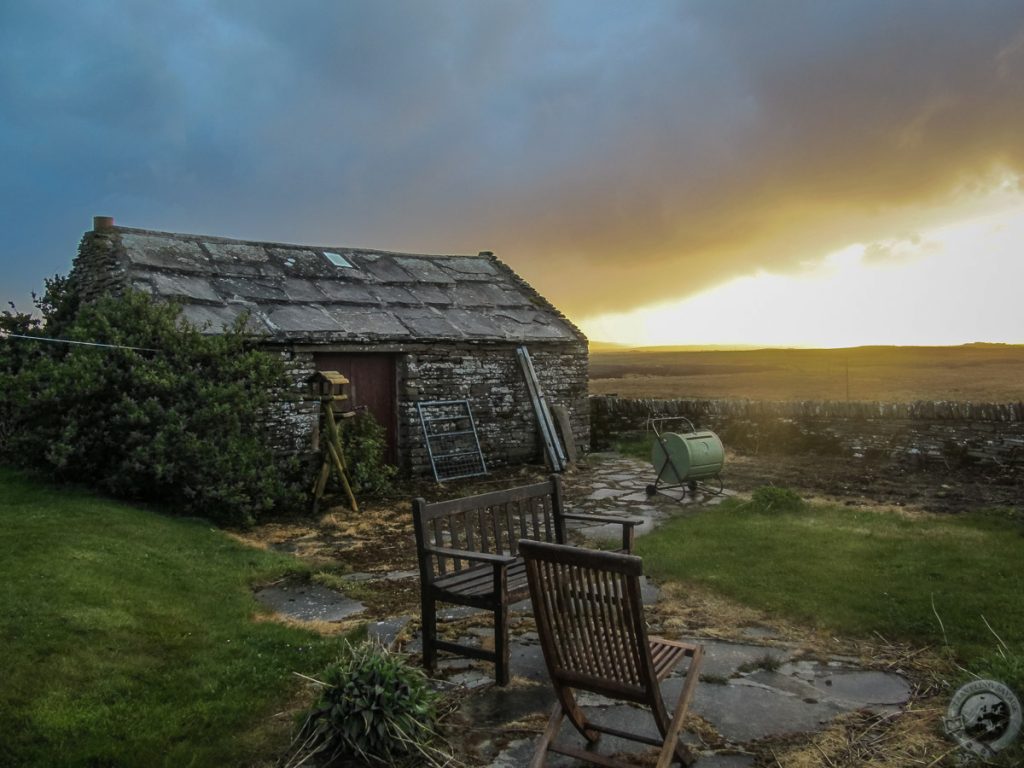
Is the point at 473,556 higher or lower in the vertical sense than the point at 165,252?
lower

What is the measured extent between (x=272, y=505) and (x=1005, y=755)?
29.2 ft

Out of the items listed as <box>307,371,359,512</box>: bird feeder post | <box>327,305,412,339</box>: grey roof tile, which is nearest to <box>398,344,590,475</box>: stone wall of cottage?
<box>327,305,412,339</box>: grey roof tile

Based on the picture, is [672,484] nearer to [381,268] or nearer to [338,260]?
[381,268]

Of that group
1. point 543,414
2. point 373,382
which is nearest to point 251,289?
point 373,382

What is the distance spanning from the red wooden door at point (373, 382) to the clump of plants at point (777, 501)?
649cm

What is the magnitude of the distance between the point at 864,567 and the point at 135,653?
631 cm

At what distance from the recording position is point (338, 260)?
1612 cm

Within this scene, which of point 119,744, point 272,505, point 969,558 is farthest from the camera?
point 272,505

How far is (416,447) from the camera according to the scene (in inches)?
546

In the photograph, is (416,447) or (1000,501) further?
(416,447)

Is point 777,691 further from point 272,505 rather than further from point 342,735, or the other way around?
point 272,505

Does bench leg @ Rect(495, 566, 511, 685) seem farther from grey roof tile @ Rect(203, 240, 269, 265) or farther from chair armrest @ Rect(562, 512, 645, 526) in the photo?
grey roof tile @ Rect(203, 240, 269, 265)

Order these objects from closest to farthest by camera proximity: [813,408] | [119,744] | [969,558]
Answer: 1. [119,744]
2. [969,558]
3. [813,408]

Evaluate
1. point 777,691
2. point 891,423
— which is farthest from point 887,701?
point 891,423
